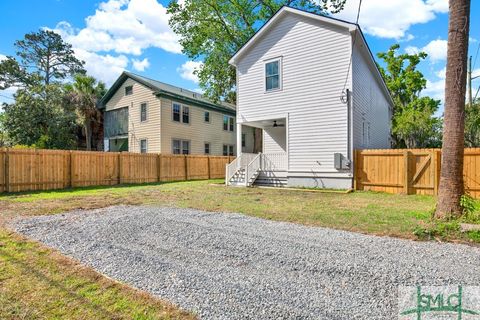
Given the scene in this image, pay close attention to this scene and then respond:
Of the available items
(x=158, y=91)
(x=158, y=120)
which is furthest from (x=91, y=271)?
(x=158, y=91)

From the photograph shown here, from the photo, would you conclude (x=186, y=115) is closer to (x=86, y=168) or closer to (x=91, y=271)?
(x=86, y=168)

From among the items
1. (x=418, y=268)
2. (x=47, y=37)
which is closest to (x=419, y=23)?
(x=418, y=268)

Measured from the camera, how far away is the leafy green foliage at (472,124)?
71.1 feet

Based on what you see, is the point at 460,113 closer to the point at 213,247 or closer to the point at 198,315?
the point at 213,247

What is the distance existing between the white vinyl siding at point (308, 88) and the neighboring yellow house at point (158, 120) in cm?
878

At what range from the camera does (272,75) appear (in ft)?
45.7

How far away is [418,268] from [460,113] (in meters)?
3.84

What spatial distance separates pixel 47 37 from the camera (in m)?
35.6

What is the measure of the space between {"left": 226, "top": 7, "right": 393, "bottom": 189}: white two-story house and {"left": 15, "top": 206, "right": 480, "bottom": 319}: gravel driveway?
24.9 feet

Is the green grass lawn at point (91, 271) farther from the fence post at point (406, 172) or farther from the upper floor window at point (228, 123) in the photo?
the upper floor window at point (228, 123)

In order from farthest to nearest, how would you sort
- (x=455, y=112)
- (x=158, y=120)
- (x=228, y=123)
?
1. (x=228, y=123)
2. (x=158, y=120)
3. (x=455, y=112)

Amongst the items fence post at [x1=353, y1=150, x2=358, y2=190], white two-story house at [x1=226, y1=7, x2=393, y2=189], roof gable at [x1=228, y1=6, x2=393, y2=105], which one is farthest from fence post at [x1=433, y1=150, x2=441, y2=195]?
roof gable at [x1=228, y1=6, x2=393, y2=105]

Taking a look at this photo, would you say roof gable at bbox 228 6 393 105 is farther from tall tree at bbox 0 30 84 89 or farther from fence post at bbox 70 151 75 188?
tall tree at bbox 0 30 84 89

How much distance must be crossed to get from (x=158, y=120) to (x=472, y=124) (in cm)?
2360
